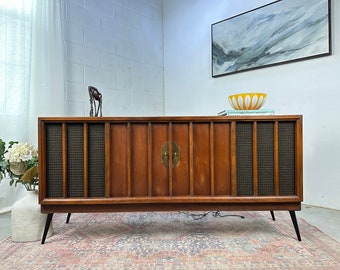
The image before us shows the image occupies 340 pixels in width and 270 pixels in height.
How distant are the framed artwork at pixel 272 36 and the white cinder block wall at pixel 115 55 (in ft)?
2.26

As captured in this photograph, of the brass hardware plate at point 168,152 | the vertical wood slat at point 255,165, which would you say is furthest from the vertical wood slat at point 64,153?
the vertical wood slat at point 255,165

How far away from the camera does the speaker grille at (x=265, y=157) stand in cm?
121

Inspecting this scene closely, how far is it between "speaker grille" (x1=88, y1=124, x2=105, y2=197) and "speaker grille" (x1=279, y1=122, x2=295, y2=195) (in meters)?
0.81

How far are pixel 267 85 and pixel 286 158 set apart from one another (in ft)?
3.71

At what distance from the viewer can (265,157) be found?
1.22 meters

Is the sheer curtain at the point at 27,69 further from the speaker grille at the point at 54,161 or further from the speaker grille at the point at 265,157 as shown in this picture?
the speaker grille at the point at 265,157

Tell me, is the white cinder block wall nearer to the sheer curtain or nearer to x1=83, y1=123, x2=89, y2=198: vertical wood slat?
the sheer curtain

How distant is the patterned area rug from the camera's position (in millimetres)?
1018

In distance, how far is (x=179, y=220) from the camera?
5.26ft

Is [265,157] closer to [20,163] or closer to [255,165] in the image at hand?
[255,165]

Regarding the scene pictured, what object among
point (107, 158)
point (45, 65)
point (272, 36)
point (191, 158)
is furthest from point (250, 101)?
point (45, 65)

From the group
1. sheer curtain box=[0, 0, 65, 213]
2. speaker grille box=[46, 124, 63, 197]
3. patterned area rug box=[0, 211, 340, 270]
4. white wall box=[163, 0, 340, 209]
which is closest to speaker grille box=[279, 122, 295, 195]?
patterned area rug box=[0, 211, 340, 270]

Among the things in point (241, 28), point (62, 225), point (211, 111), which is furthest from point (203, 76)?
point (62, 225)

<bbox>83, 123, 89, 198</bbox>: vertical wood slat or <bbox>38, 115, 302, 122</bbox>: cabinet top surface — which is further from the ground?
<bbox>38, 115, 302, 122</bbox>: cabinet top surface
